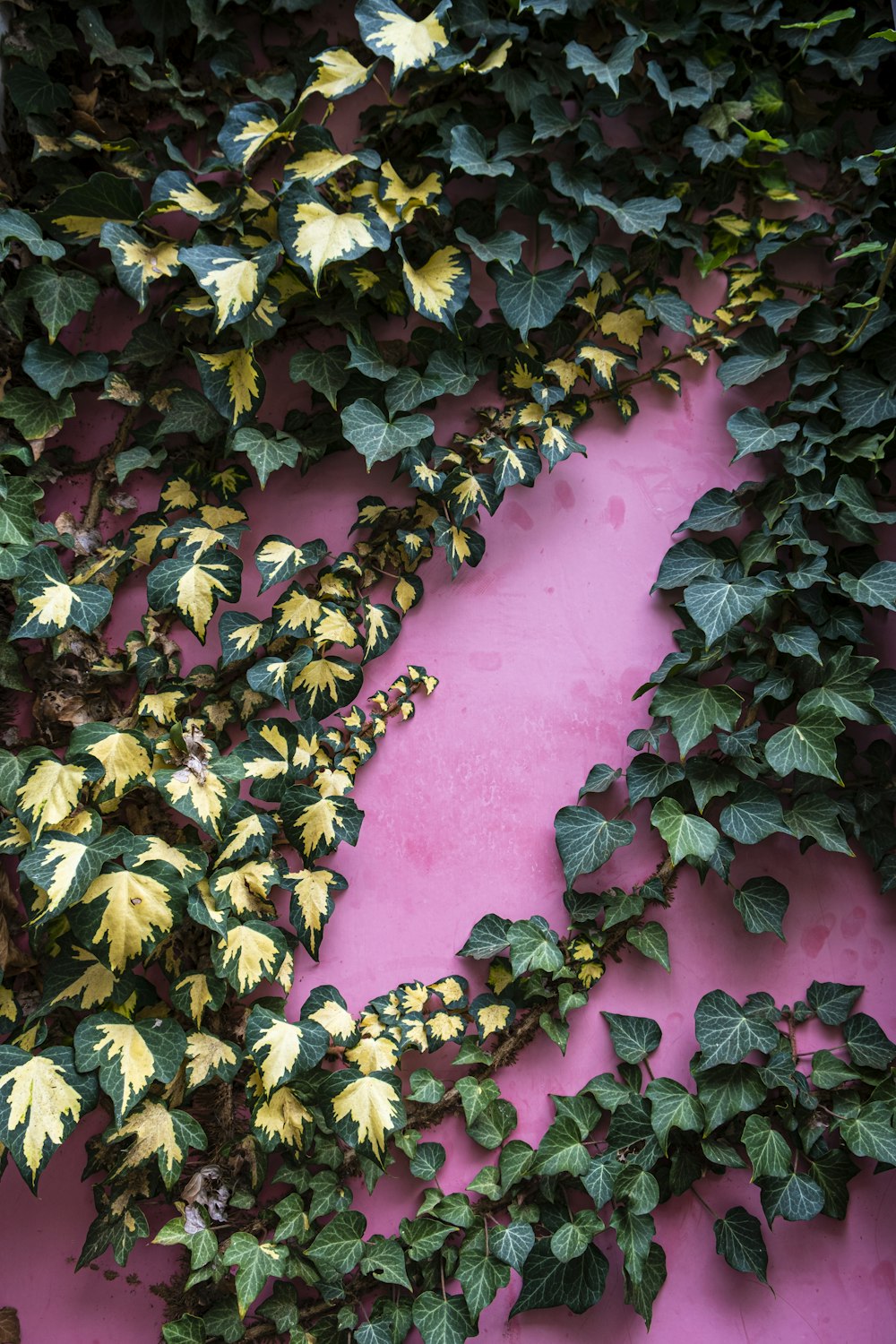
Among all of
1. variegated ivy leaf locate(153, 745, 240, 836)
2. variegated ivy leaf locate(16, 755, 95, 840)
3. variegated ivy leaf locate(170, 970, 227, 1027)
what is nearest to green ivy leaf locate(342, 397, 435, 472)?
variegated ivy leaf locate(153, 745, 240, 836)

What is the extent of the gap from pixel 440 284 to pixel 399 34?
324 millimetres

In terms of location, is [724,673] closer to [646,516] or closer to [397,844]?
[646,516]

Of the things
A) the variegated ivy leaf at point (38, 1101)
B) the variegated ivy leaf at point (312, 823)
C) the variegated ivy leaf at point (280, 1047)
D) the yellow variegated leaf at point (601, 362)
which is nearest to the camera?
the variegated ivy leaf at point (38, 1101)

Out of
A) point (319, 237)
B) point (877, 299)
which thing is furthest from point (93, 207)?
point (877, 299)

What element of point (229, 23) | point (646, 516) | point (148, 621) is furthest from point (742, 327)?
point (148, 621)

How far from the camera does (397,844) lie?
54.4 inches

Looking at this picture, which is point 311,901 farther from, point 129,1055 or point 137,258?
point 137,258

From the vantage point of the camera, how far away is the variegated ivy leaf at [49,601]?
1.22 m

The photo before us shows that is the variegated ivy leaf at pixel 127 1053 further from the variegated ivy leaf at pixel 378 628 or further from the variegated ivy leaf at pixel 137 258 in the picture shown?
the variegated ivy leaf at pixel 137 258

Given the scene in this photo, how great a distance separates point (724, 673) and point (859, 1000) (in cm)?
54

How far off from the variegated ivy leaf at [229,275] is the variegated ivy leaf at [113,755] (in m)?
0.57

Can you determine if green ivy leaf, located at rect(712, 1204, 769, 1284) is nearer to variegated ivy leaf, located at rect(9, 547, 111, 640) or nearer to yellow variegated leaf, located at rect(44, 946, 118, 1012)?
yellow variegated leaf, located at rect(44, 946, 118, 1012)

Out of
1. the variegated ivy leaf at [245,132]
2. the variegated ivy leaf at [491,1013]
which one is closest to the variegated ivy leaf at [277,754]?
the variegated ivy leaf at [491,1013]

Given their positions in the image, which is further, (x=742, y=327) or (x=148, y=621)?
(x=742, y=327)
